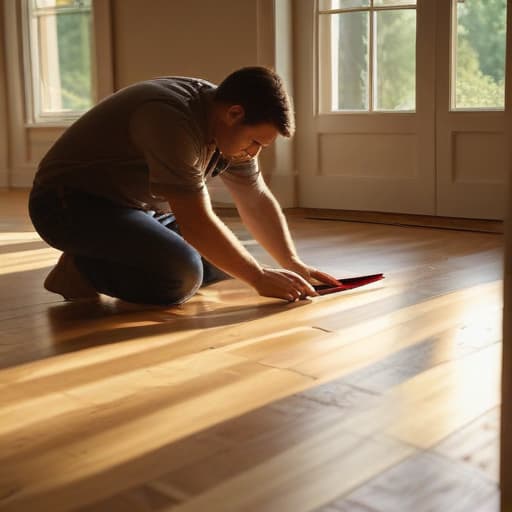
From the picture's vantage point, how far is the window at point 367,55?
393 centimetres

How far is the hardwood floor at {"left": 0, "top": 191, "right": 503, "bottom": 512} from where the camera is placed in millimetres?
1117

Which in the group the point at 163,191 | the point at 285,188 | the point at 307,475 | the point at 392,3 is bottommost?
the point at 307,475

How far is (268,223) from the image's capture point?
7.67ft

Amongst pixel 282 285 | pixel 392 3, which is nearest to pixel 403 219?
pixel 392 3

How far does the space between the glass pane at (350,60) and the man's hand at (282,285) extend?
82.5 inches

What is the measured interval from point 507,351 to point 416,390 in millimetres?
696

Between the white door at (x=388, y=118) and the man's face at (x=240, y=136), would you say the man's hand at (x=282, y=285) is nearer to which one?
the man's face at (x=240, y=136)

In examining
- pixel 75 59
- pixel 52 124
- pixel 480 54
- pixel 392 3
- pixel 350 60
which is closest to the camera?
pixel 480 54

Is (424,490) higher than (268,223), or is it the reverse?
(268,223)

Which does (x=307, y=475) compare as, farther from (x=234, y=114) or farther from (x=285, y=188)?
(x=285, y=188)

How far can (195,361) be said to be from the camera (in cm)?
171

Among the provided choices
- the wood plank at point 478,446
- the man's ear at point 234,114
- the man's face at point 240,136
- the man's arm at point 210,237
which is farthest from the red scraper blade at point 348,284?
the wood plank at point 478,446

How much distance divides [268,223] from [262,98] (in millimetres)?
488

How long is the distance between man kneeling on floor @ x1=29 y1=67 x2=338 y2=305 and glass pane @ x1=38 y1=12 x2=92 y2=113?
130 inches
